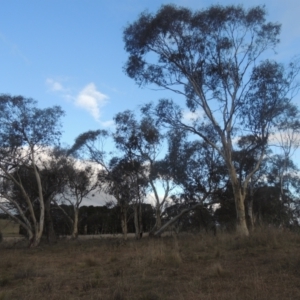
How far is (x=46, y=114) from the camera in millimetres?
26703

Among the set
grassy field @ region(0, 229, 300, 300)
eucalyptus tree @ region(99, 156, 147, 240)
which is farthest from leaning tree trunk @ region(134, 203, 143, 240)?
grassy field @ region(0, 229, 300, 300)

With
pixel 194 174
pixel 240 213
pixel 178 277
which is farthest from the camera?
pixel 194 174

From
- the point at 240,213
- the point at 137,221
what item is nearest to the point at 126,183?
the point at 137,221

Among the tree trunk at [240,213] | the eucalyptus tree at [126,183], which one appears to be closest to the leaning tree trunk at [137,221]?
the eucalyptus tree at [126,183]

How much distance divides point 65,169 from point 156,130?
26.9ft

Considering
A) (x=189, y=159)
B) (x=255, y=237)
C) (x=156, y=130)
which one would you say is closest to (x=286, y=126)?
(x=189, y=159)

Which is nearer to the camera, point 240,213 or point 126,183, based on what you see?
point 240,213

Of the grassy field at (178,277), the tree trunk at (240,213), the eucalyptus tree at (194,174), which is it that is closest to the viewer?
the grassy field at (178,277)

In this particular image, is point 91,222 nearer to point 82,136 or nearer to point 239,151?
point 82,136

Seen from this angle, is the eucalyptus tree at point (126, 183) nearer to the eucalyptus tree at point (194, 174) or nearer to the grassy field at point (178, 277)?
the eucalyptus tree at point (194, 174)

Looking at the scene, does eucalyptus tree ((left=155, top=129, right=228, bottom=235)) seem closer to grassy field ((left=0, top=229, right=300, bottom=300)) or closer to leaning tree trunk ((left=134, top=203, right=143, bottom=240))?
leaning tree trunk ((left=134, top=203, right=143, bottom=240))

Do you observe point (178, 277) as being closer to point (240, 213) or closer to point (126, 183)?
point (240, 213)

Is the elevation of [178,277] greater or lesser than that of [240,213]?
lesser

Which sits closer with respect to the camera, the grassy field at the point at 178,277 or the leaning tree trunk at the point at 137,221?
the grassy field at the point at 178,277
